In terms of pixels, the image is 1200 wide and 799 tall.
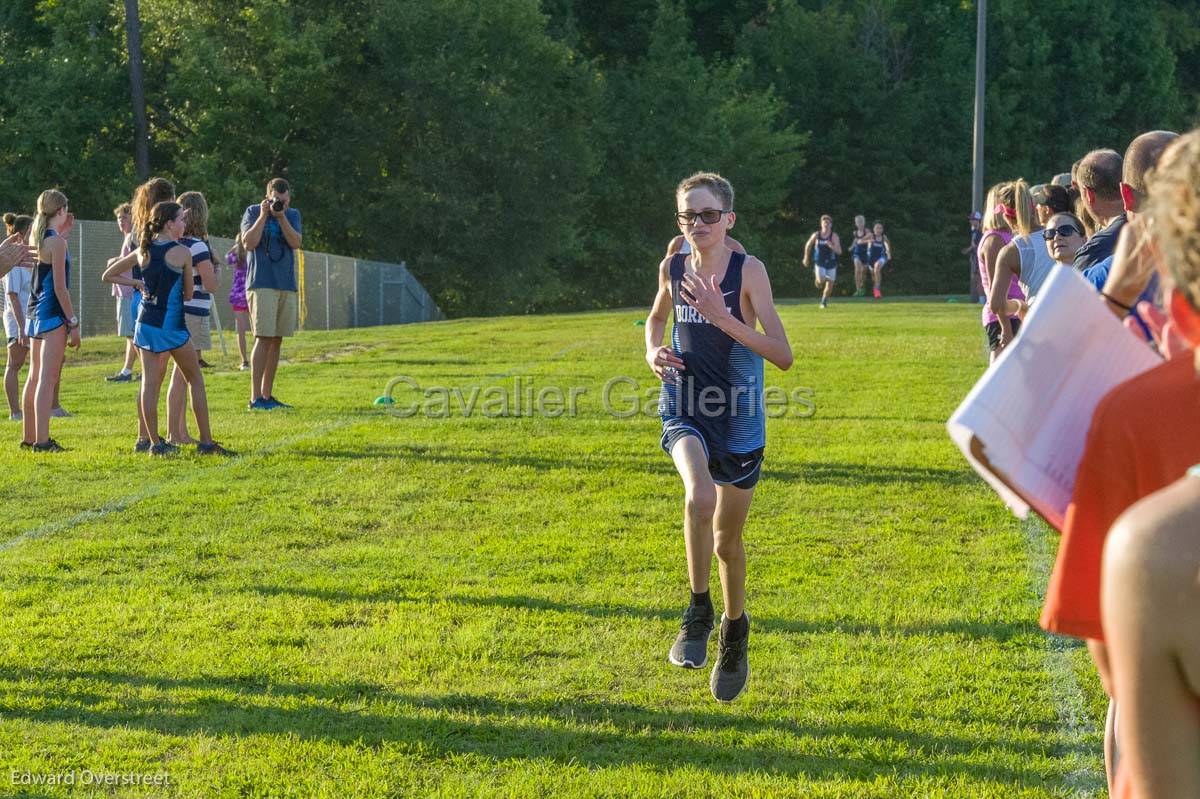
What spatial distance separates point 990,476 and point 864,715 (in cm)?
333

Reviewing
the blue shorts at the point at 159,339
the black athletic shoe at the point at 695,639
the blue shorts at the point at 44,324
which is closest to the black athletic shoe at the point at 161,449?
the blue shorts at the point at 159,339

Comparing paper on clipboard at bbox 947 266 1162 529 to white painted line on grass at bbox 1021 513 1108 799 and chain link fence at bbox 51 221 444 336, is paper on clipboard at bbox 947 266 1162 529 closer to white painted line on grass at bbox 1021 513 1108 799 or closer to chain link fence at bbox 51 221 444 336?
white painted line on grass at bbox 1021 513 1108 799

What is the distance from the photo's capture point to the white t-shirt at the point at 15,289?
43.2ft

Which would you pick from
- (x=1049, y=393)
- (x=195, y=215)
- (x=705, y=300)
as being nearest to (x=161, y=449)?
(x=195, y=215)

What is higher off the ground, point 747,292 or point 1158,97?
point 1158,97

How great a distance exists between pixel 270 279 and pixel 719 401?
9.37 m

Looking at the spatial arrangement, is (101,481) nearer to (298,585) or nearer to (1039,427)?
(298,585)

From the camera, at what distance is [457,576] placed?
289 inches

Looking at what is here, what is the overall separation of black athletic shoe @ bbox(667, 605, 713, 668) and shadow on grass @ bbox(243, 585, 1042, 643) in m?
0.64

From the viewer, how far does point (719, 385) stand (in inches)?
217

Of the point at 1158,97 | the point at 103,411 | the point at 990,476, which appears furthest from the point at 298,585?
the point at 1158,97

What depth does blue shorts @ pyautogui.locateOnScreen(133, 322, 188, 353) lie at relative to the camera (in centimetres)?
1077

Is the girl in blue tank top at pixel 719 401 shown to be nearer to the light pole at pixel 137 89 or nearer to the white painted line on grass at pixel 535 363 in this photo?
the white painted line on grass at pixel 535 363
